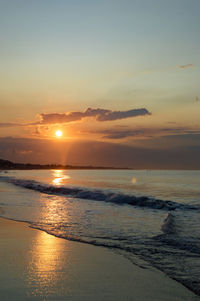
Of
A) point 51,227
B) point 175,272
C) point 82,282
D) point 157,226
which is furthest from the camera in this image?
point 157,226

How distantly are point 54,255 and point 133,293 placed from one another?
2.71m

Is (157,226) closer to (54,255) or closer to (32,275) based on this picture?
(54,255)

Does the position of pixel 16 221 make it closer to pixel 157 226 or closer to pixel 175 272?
pixel 157 226

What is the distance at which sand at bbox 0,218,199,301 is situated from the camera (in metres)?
4.61

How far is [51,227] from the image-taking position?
1060 cm

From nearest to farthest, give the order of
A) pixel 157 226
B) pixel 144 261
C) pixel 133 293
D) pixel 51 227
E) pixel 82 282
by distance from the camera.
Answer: pixel 133 293 < pixel 82 282 < pixel 144 261 < pixel 51 227 < pixel 157 226

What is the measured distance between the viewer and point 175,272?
5891 millimetres

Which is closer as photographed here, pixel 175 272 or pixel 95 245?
pixel 175 272

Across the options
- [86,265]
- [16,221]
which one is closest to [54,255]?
[86,265]

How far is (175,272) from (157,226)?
5.56 meters

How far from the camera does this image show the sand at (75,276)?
4605mm

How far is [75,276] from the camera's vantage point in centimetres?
545

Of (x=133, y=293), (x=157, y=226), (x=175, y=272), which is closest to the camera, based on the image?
(x=133, y=293)

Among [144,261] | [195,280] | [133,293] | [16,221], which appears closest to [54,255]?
[144,261]
